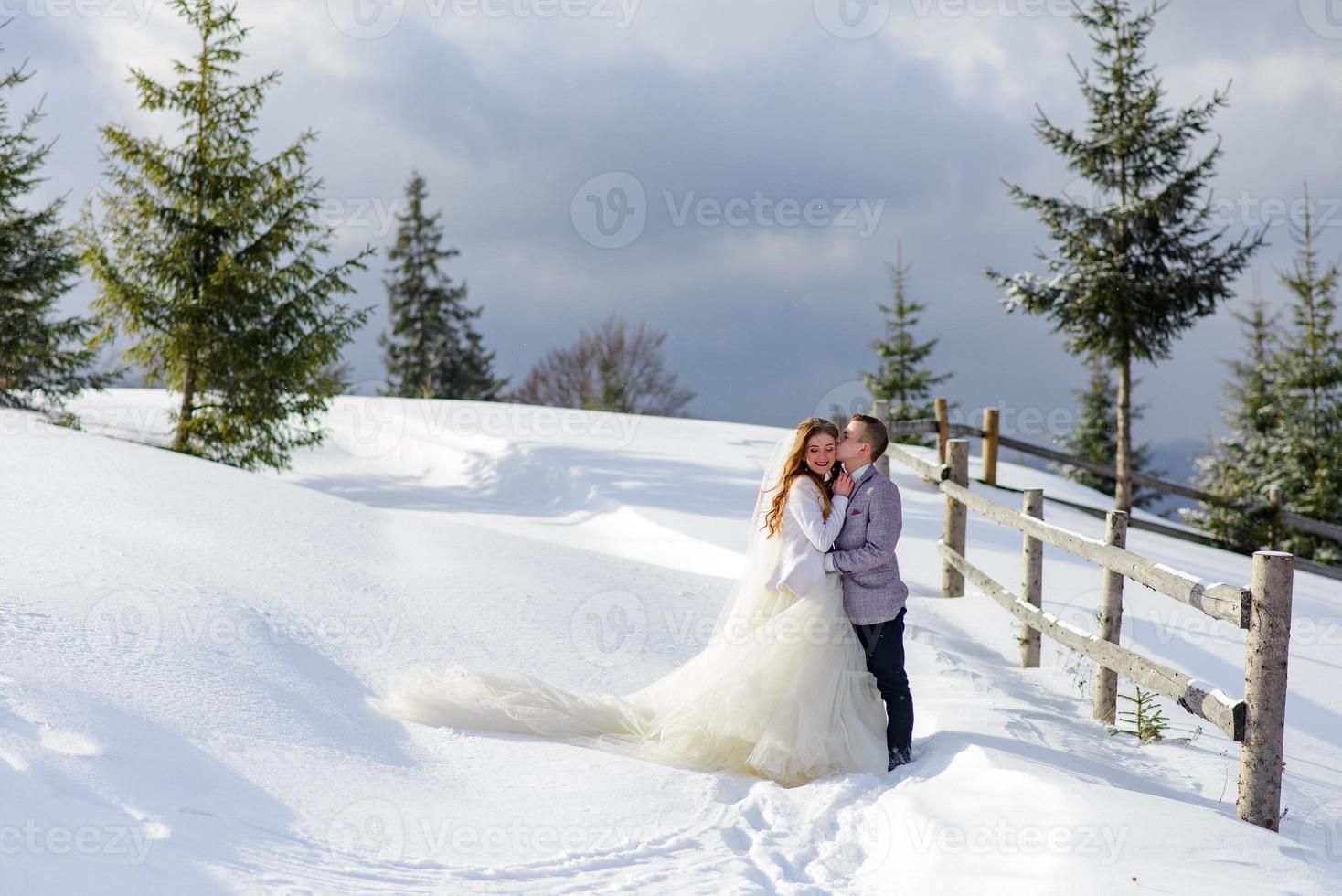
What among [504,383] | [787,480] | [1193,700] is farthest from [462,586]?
[504,383]

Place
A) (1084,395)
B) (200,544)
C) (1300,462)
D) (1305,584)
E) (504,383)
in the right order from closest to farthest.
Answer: (200,544) < (1305,584) < (1300,462) < (1084,395) < (504,383)

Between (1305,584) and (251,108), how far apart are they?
59.4 ft

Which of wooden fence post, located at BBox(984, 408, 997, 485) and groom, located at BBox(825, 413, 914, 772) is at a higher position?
wooden fence post, located at BBox(984, 408, 997, 485)

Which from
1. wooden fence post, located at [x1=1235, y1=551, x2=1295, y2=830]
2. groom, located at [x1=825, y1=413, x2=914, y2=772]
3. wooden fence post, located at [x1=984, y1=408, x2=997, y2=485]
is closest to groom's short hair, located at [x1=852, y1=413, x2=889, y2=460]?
groom, located at [x1=825, y1=413, x2=914, y2=772]

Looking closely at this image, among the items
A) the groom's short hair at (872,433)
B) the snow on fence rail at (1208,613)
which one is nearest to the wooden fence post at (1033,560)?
the snow on fence rail at (1208,613)

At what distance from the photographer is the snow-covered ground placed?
3602 mm

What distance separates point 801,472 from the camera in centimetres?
516

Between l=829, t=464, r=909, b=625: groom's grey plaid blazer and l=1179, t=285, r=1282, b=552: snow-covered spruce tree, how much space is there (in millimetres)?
15953

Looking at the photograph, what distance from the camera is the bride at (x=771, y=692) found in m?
4.91

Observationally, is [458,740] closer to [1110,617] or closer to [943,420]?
[1110,617]

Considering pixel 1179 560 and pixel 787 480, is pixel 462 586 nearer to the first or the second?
pixel 787 480

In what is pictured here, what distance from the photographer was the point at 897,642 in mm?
5066

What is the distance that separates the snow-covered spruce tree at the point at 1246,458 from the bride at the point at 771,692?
16145mm

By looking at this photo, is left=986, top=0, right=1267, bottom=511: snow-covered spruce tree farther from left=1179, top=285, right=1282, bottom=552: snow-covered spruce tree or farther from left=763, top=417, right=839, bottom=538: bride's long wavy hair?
left=763, top=417, right=839, bottom=538: bride's long wavy hair
